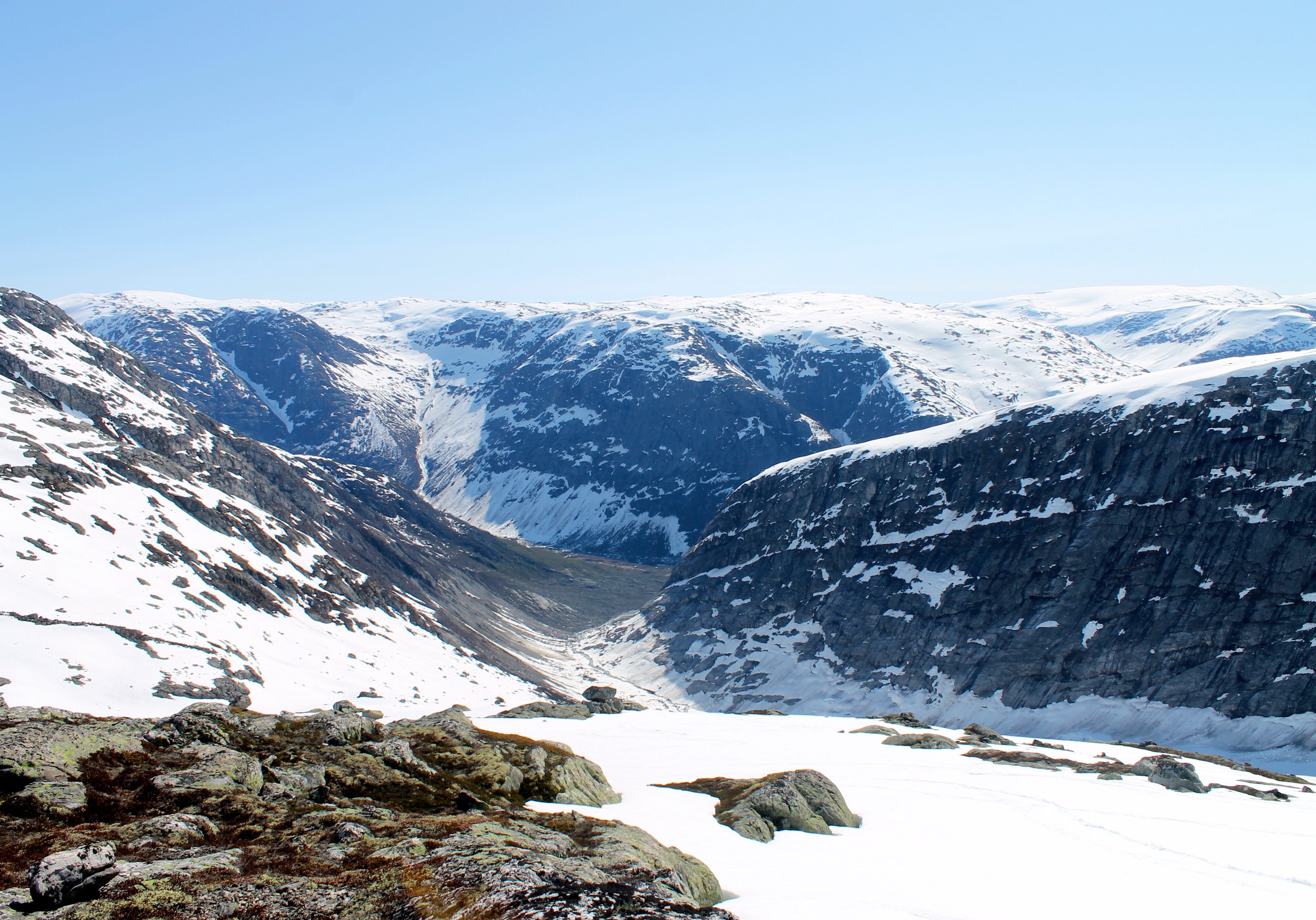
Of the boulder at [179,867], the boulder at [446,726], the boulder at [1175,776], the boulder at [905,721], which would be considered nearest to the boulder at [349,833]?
the boulder at [179,867]

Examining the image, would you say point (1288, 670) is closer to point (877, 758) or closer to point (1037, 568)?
point (1037, 568)

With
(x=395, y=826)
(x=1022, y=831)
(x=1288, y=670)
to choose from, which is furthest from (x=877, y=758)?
(x=1288, y=670)

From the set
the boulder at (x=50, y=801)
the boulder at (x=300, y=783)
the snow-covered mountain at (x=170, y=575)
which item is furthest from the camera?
the snow-covered mountain at (x=170, y=575)

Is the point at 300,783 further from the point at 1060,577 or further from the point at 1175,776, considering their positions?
the point at 1060,577

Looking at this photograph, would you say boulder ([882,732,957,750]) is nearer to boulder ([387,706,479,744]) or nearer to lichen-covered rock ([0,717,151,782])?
boulder ([387,706,479,744])

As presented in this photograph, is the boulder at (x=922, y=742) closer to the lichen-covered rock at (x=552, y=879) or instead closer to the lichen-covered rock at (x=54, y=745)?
the lichen-covered rock at (x=552, y=879)

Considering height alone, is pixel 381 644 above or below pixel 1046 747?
below

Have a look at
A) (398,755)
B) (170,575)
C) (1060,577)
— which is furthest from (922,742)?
(170,575)
